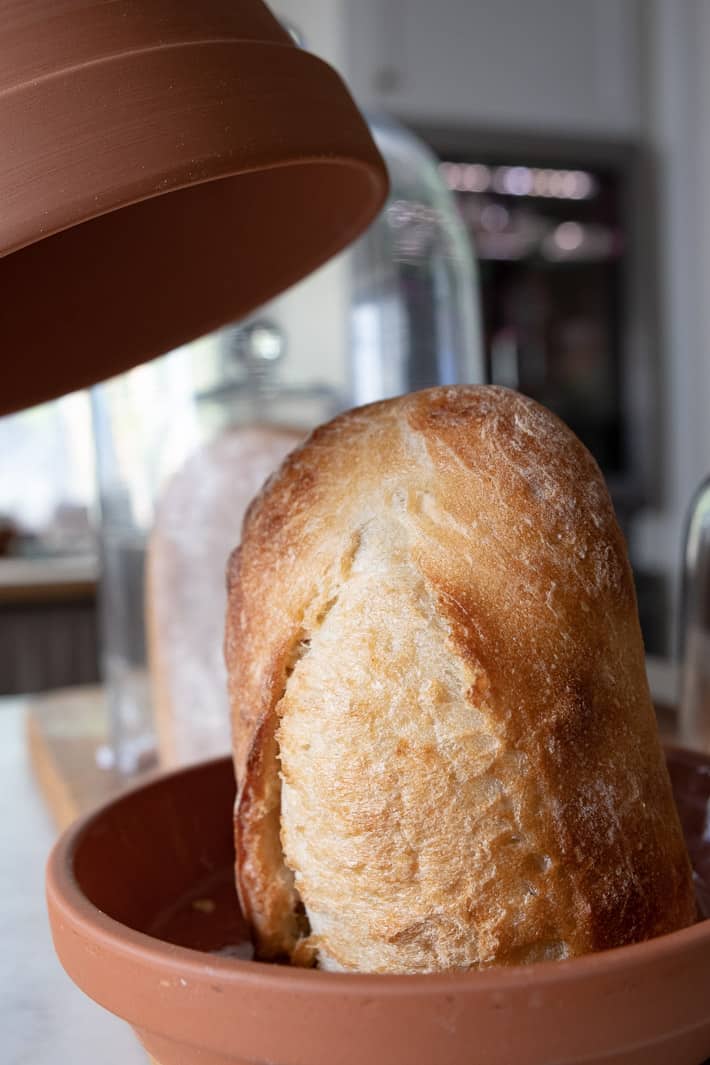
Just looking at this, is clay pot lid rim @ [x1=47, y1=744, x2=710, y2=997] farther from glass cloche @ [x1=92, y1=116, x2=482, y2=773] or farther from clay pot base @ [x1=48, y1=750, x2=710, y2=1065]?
glass cloche @ [x1=92, y1=116, x2=482, y2=773]

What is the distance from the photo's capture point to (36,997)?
19.6 inches

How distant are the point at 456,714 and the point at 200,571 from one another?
0.48 metres

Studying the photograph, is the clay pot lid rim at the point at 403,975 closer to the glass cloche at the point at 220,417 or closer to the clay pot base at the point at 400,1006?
the clay pot base at the point at 400,1006

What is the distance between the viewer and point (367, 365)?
3.58ft

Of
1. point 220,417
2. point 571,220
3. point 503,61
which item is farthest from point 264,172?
point 571,220

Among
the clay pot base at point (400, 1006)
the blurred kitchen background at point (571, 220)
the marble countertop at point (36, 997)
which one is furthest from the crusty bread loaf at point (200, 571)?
the blurred kitchen background at point (571, 220)

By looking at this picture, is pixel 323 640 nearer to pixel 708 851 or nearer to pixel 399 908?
pixel 399 908

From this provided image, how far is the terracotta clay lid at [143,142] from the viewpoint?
0.29m

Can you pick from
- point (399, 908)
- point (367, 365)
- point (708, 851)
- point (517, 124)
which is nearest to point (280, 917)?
point (399, 908)

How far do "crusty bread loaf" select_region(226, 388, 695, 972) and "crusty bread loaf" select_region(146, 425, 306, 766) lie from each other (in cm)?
39

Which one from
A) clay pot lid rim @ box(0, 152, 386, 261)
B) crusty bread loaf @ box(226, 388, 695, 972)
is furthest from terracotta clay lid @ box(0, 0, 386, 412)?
crusty bread loaf @ box(226, 388, 695, 972)

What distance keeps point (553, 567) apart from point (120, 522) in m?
0.69

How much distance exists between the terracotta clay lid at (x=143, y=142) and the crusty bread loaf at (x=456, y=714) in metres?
0.11

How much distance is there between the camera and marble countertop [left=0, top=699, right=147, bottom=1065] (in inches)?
17.4
